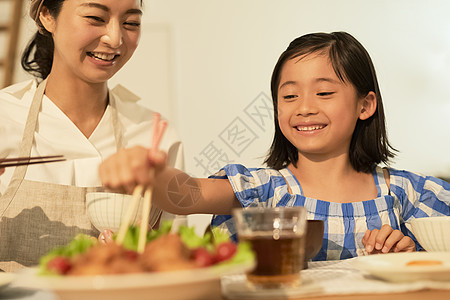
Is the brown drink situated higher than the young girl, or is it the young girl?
the young girl

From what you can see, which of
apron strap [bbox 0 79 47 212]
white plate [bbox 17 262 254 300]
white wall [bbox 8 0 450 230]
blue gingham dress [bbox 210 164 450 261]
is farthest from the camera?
white wall [bbox 8 0 450 230]

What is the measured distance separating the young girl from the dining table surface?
0.54m

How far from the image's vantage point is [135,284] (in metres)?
0.58

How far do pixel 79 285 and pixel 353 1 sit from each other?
3.44m

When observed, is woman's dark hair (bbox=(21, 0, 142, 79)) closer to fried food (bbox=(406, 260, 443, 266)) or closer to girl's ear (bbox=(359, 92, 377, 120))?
girl's ear (bbox=(359, 92, 377, 120))

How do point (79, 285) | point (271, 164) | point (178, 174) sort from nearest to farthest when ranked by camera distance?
point (79, 285) → point (178, 174) → point (271, 164)

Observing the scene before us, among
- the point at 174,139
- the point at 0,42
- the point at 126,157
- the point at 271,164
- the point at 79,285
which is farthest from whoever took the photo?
the point at 0,42

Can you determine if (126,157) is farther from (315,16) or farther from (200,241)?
(315,16)

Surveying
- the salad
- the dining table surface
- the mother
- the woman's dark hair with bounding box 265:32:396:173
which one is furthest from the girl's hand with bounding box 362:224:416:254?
the mother

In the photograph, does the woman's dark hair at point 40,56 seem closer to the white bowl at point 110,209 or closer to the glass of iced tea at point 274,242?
the white bowl at point 110,209

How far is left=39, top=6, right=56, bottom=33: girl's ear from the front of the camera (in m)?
1.79

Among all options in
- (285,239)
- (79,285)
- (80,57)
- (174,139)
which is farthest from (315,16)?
(79,285)

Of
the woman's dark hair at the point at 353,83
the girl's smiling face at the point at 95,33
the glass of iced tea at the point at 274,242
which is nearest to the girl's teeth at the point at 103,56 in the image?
the girl's smiling face at the point at 95,33

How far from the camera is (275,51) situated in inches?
150
